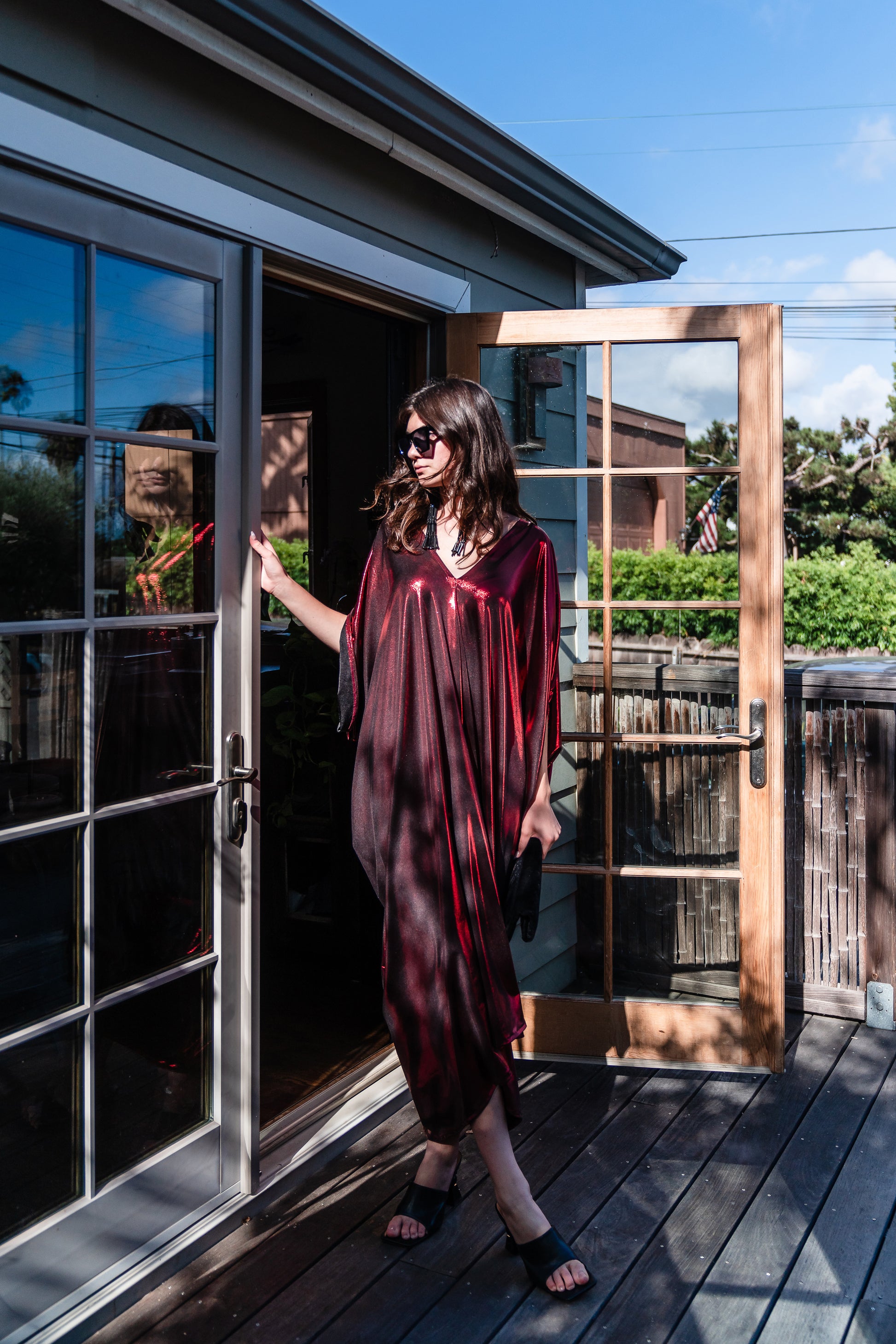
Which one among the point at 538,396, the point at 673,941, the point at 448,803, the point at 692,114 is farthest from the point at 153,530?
the point at 692,114

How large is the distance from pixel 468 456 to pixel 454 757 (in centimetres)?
59

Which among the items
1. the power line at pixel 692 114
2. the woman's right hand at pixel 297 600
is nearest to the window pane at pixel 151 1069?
the woman's right hand at pixel 297 600

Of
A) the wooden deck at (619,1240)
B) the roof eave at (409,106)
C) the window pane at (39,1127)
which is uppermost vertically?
the roof eave at (409,106)

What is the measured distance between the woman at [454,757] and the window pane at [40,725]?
0.47m

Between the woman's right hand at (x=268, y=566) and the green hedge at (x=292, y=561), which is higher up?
the green hedge at (x=292, y=561)

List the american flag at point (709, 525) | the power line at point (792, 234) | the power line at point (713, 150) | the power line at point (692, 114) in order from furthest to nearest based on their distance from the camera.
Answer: the power line at point (713, 150)
the power line at point (792, 234)
the power line at point (692, 114)
the american flag at point (709, 525)

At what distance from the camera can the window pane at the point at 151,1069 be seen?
186cm

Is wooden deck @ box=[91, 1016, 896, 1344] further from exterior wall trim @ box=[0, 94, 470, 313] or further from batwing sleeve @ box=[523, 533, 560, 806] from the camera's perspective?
exterior wall trim @ box=[0, 94, 470, 313]

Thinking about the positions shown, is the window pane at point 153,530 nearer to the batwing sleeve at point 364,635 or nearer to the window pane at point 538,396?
the batwing sleeve at point 364,635

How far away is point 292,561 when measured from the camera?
8.44 metres

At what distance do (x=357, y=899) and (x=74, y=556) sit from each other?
2.06 meters

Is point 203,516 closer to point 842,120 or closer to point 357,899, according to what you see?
point 357,899

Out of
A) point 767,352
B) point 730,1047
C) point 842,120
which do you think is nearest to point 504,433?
point 767,352

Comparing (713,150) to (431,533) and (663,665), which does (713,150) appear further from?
(431,533)
